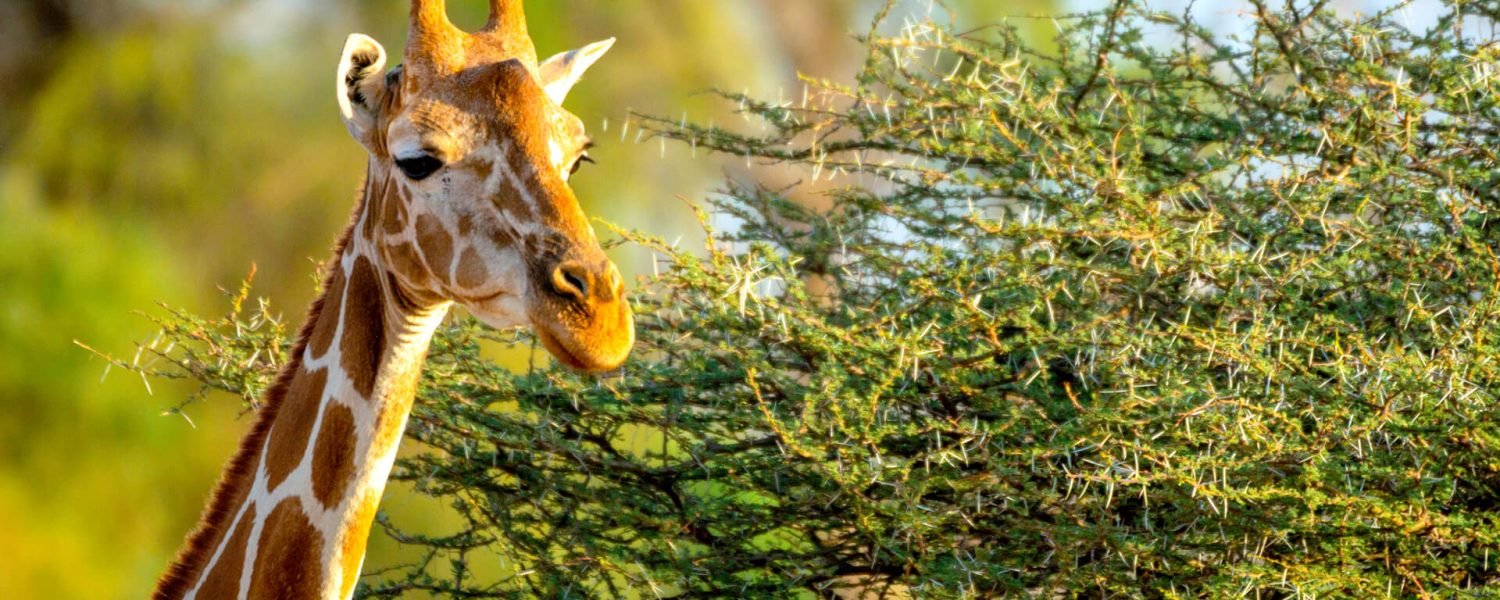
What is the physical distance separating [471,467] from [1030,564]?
3.59 ft

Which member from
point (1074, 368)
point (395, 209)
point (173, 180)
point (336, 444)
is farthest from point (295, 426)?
point (173, 180)

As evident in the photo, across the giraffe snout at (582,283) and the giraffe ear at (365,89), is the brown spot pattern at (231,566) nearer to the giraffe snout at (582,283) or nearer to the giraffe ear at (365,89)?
the giraffe ear at (365,89)

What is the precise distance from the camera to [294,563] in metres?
2.15

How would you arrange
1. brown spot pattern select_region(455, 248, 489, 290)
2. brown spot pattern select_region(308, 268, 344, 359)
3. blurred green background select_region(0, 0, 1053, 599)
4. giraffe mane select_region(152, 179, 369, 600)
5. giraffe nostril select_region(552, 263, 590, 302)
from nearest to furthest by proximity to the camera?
giraffe nostril select_region(552, 263, 590, 302) → brown spot pattern select_region(455, 248, 489, 290) → brown spot pattern select_region(308, 268, 344, 359) → giraffe mane select_region(152, 179, 369, 600) → blurred green background select_region(0, 0, 1053, 599)

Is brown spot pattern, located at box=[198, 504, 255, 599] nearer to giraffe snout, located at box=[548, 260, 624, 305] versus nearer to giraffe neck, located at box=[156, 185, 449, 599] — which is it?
giraffe neck, located at box=[156, 185, 449, 599]

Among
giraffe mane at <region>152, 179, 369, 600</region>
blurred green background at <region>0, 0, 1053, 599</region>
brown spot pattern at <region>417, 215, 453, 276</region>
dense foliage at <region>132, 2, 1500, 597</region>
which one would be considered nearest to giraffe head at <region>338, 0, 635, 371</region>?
brown spot pattern at <region>417, 215, 453, 276</region>

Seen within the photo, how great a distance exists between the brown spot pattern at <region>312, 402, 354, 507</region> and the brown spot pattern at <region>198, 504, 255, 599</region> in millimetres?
161

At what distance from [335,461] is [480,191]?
1.35 feet

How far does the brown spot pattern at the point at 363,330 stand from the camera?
7.11 feet

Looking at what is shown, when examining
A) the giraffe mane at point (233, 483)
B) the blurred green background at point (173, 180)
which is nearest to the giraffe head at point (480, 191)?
the giraffe mane at point (233, 483)

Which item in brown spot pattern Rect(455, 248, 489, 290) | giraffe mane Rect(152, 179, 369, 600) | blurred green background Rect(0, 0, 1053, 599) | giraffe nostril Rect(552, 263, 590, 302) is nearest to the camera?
giraffe nostril Rect(552, 263, 590, 302)

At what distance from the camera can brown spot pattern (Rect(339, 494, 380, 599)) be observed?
2.15 metres

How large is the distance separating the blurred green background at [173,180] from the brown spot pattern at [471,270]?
183 inches

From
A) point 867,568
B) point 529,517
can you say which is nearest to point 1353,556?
point 867,568
